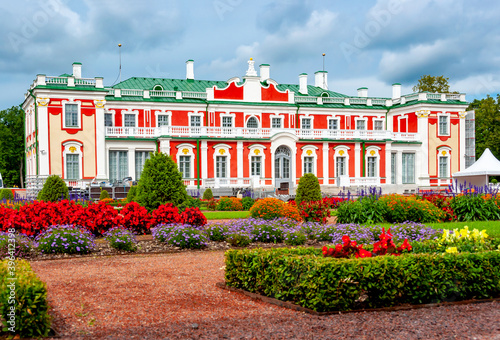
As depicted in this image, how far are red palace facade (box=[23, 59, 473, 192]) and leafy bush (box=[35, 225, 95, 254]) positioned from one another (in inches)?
773

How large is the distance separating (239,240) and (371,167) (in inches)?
1090

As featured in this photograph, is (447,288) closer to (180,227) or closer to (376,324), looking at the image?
(376,324)

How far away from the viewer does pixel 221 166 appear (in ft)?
113

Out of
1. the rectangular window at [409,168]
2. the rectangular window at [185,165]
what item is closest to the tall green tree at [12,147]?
the rectangular window at [185,165]

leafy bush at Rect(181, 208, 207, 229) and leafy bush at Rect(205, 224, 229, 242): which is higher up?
leafy bush at Rect(181, 208, 207, 229)

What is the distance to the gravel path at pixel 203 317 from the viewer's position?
5207mm

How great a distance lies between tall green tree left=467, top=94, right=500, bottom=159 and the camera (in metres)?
47.1

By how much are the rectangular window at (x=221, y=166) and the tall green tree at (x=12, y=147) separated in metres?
28.0

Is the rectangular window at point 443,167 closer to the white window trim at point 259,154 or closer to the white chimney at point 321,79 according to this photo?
the white chimney at point 321,79

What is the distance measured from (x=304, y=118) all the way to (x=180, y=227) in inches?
1145

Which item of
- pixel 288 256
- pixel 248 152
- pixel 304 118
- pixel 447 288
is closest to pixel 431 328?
pixel 447 288

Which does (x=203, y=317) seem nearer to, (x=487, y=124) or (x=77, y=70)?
(x=77, y=70)

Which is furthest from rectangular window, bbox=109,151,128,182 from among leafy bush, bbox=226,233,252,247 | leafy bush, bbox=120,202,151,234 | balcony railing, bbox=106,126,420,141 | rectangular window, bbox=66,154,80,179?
leafy bush, bbox=226,233,252,247

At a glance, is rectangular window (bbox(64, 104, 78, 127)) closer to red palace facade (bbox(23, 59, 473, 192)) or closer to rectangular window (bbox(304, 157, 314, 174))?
red palace facade (bbox(23, 59, 473, 192))
